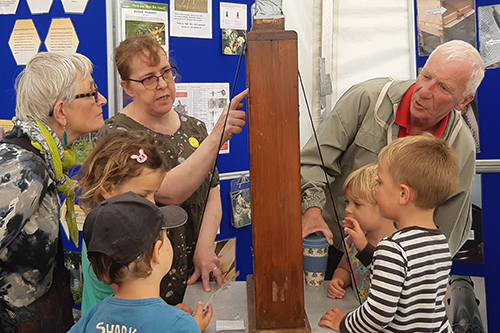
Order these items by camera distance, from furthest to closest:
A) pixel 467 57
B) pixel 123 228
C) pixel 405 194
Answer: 1. pixel 467 57
2. pixel 405 194
3. pixel 123 228

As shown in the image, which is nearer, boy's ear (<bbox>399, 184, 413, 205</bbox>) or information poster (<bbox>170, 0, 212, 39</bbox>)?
boy's ear (<bbox>399, 184, 413, 205</bbox>)

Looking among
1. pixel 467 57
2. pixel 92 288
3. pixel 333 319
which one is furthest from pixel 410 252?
pixel 467 57

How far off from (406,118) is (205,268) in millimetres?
954

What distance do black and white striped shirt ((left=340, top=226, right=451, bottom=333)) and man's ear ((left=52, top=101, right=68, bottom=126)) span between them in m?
1.06

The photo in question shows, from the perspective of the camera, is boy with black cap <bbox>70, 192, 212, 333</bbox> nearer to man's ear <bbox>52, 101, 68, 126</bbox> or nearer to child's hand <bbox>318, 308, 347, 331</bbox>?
child's hand <bbox>318, 308, 347, 331</bbox>

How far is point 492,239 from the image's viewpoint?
251cm

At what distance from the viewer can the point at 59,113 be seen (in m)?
1.47

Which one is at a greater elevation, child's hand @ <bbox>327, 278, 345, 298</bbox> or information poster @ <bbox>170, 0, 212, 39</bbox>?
information poster @ <bbox>170, 0, 212, 39</bbox>

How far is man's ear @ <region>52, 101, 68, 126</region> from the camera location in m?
1.45

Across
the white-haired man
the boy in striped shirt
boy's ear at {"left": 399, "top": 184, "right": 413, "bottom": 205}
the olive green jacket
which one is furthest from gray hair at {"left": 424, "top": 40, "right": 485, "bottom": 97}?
boy's ear at {"left": 399, "top": 184, "right": 413, "bottom": 205}

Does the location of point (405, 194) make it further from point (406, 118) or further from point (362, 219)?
point (406, 118)

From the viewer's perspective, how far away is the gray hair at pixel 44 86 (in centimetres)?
143

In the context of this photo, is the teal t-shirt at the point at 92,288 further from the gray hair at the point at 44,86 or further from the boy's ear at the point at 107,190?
the gray hair at the point at 44,86

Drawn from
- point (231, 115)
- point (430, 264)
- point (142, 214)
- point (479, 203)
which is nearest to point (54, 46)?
point (231, 115)
